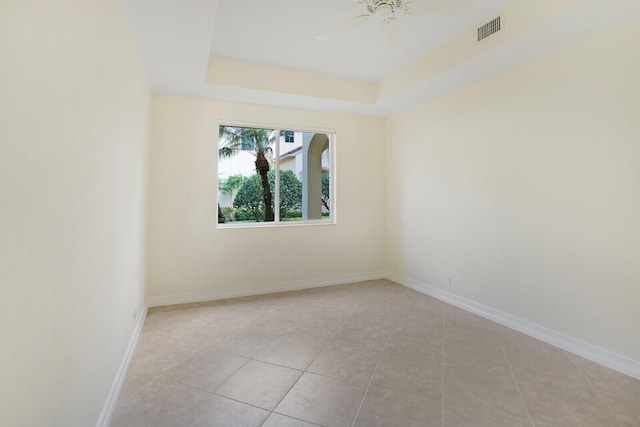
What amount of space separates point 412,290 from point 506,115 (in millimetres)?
2456

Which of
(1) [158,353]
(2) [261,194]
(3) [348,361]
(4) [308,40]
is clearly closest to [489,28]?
(4) [308,40]

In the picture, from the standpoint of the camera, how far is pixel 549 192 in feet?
9.26

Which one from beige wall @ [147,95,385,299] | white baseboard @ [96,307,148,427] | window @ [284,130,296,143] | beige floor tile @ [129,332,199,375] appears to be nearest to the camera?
white baseboard @ [96,307,148,427]

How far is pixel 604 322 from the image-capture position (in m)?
2.46

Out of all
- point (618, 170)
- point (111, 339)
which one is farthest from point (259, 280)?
point (618, 170)

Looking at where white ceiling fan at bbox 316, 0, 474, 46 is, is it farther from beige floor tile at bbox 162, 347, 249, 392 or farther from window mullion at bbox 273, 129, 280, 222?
beige floor tile at bbox 162, 347, 249, 392

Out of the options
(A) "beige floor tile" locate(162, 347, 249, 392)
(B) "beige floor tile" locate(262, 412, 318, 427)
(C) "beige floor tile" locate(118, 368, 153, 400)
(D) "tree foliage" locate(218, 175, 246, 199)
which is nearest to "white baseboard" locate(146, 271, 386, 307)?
(D) "tree foliage" locate(218, 175, 246, 199)

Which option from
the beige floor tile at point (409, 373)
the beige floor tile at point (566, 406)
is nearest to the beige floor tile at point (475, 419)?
the beige floor tile at point (566, 406)

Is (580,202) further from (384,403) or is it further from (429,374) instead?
(384,403)

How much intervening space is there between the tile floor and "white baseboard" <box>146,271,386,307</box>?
350 mm

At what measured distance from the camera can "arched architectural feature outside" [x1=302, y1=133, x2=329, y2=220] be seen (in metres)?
4.75

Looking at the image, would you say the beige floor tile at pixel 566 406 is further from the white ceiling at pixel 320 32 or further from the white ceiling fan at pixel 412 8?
the white ceiling at pixel 320 32

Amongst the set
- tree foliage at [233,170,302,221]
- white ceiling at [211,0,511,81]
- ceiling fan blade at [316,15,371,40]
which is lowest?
tree foliage at [233,170,302,221]

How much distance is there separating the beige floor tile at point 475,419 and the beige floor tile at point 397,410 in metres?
0.06
